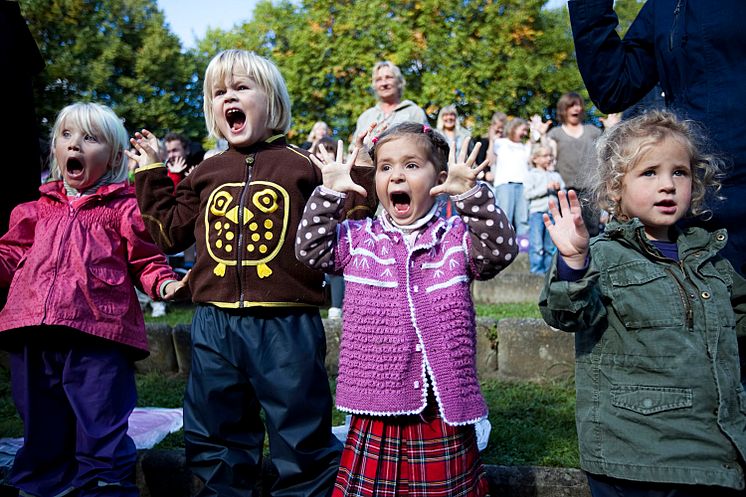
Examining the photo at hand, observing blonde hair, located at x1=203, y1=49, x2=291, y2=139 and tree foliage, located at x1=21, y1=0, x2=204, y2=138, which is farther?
tree foliage, located at x1=21, y1=0, x2=204, y2=138

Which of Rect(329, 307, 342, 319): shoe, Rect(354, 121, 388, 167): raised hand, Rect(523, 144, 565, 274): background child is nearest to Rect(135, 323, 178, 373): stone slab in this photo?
Rect(329, 307, 342, 319): shoe

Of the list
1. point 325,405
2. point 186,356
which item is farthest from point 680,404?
point 186,356

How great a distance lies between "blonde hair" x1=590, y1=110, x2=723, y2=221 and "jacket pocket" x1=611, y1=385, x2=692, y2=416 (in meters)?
0.58

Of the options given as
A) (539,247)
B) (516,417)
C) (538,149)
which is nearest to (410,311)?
(516,417)

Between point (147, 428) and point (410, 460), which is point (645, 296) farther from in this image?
point (147, 428)

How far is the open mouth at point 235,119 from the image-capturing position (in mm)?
2646

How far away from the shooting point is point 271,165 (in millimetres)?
2629

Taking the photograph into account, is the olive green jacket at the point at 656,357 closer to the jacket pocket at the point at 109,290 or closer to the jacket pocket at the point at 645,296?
the jacket pocket at the point at 645,296

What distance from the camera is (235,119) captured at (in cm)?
267

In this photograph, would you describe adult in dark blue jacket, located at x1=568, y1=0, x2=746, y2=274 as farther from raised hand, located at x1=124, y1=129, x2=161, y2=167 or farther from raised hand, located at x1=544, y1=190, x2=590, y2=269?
raised hand, located at x1=124, y1=129, x2=161, y2=167

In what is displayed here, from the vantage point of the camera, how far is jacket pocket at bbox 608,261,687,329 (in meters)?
2.07

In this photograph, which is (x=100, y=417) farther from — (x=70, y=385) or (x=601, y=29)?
(x=601, y=29)

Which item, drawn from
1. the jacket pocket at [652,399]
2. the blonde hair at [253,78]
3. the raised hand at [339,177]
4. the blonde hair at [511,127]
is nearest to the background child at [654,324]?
the jacket pocket at [652,399]

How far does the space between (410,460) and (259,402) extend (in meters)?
0.63
